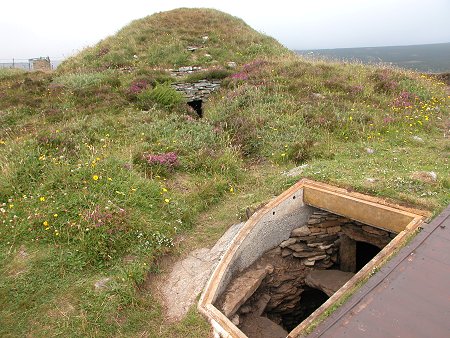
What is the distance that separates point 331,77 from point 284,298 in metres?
8.67

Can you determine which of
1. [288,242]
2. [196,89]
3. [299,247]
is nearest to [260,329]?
[288,242]

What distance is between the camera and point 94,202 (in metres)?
5.43

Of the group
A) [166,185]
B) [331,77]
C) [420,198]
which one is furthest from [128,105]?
[420,198]

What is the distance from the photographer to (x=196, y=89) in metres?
13.2

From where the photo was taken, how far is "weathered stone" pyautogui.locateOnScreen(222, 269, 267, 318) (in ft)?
14.7

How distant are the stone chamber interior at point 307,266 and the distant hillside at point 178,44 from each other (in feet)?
37.7

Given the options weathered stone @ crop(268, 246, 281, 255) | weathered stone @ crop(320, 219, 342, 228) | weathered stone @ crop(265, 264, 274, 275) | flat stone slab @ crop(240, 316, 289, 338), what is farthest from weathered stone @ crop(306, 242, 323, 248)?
flat stone slab @ crop(240, 316, 289, 338)

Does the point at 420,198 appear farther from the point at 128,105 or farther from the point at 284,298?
the point at 128,105

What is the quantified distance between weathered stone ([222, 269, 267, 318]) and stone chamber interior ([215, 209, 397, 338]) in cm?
1

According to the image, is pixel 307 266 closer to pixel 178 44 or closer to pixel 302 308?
pixel 302 308

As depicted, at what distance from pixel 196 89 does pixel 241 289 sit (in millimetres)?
9672

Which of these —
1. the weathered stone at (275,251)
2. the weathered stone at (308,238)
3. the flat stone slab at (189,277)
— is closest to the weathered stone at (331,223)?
the weathered stone at (308,238)

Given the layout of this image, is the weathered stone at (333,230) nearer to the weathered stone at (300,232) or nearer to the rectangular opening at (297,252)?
the rectangular opening at (297,252)

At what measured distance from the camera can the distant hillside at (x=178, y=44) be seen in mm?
16328
